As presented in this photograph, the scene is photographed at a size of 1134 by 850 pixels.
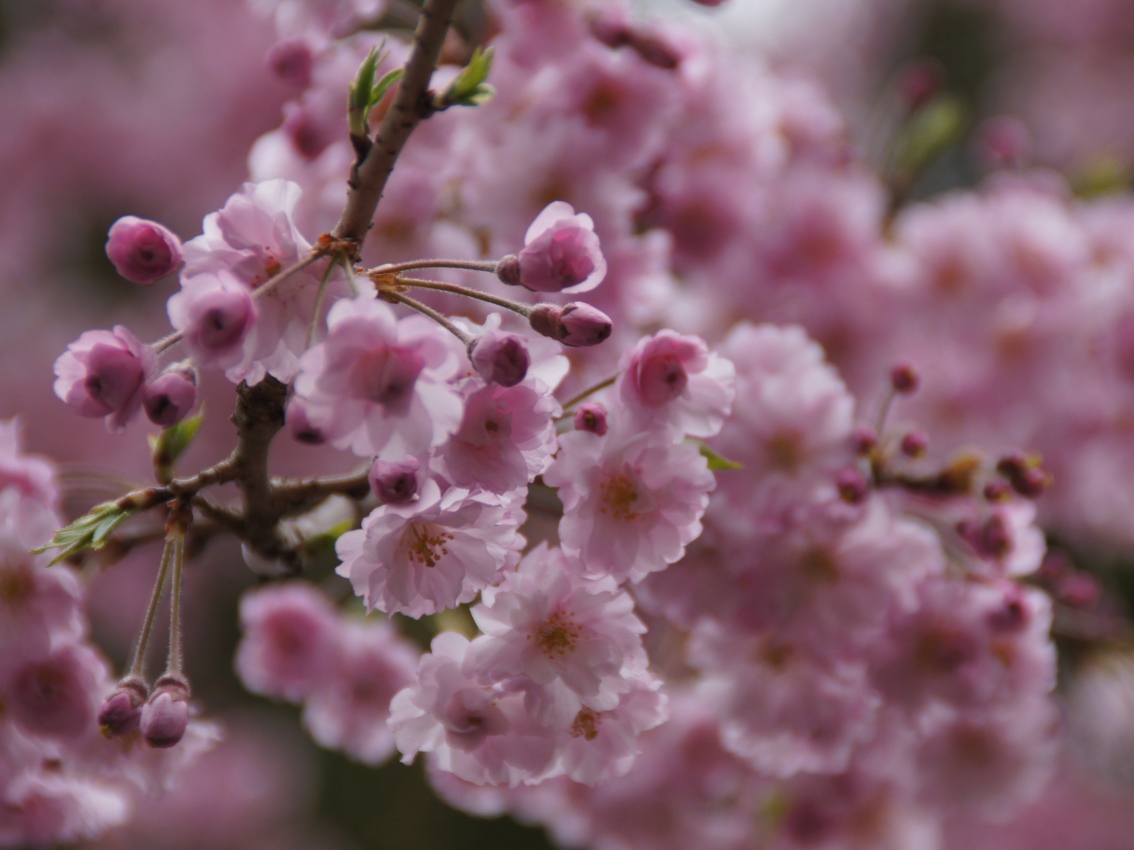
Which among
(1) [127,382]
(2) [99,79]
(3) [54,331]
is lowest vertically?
(1) [127,382]

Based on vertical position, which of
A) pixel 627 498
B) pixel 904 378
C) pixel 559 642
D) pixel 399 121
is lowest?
pixel 559 642

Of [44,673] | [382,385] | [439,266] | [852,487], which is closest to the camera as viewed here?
[382,385]

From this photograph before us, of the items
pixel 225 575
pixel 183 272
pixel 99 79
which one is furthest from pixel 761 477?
pixel 99 79

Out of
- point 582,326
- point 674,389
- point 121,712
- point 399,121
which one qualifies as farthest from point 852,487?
point 121,712

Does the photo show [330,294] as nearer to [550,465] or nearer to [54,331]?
[550,465]

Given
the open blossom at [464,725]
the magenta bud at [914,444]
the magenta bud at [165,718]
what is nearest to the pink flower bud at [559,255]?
the open blossom at [464,725]

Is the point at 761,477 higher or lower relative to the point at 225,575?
lower

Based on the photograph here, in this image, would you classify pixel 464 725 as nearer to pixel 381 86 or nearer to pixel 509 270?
pixel 509 270
